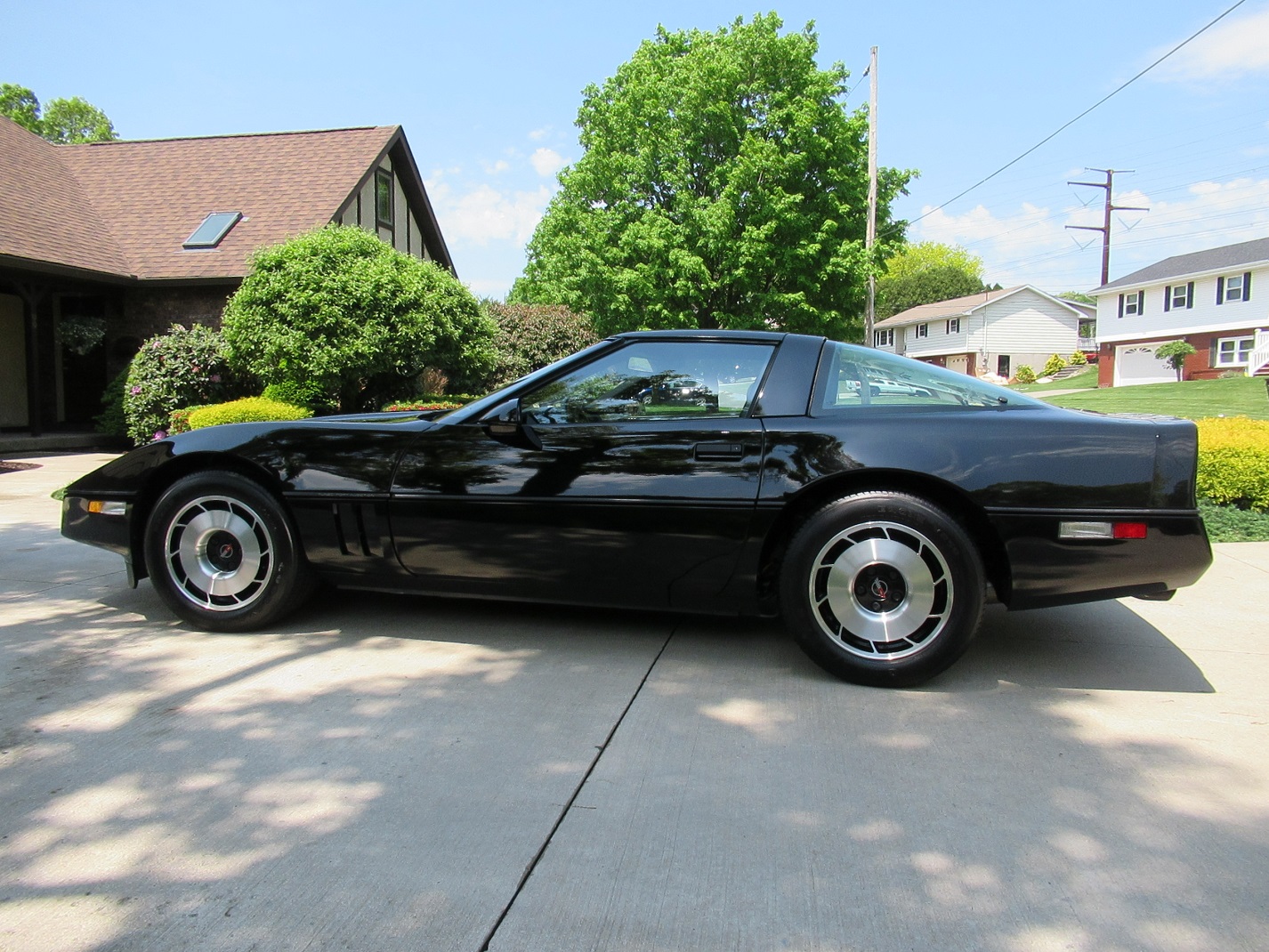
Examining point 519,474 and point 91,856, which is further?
point 519,474

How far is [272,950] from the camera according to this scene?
180 cm

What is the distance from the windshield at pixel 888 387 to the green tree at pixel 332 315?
1081 cm

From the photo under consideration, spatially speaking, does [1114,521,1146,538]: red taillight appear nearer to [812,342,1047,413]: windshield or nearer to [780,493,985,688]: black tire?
[780,493,985,688]: black tire

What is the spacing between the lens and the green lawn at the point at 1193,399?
1904cm

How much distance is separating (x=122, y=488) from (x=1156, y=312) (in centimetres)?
4568

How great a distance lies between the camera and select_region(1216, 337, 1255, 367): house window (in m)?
35.7

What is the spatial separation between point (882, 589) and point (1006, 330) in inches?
2301

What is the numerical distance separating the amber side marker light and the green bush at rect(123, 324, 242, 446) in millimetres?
13626

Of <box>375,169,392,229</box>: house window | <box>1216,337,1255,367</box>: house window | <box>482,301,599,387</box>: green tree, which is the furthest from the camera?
<box>1216,337,1255,367</box>: house window

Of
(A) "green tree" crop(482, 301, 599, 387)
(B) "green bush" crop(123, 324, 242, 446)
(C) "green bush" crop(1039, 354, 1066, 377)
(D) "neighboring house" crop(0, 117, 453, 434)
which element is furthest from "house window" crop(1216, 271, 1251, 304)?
(B) "green bush" crop(123, 324, 242, 446)

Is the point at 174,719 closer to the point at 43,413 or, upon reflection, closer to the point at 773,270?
the point at 43,413

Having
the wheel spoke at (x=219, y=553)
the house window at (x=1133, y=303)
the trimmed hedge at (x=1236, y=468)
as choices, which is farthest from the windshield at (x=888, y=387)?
the house window at (x=1133, y=303)

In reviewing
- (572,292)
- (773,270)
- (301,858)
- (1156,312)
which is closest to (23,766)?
(301,858)

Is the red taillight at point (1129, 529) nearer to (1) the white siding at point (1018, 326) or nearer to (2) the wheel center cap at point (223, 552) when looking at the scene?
(2) the wheel center cap at point (223, 552)
